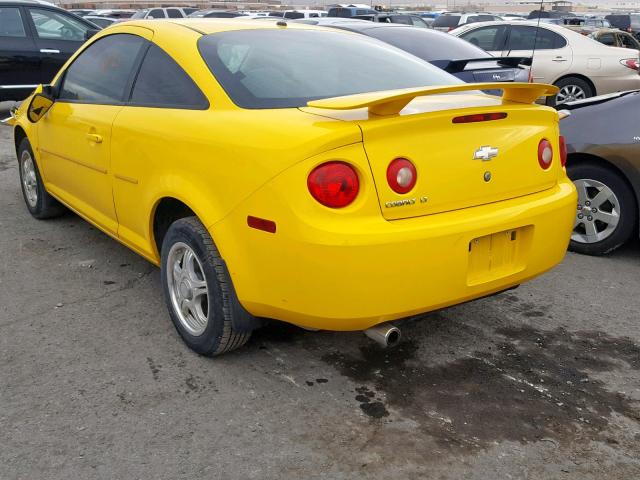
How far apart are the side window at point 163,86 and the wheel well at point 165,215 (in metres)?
0.48

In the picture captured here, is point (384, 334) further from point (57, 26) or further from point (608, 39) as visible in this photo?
point (608, 39)

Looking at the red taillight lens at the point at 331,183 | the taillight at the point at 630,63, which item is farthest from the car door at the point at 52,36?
the red taillight lens at the point at 331,183

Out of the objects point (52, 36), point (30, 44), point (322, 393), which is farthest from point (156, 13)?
point (322, 393)

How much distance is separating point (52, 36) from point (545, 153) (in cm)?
926

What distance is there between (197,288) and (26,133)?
275cm

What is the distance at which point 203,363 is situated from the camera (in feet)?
11.2

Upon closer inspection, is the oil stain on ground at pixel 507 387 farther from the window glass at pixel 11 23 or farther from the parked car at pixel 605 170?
the window glass at pixel 11 23

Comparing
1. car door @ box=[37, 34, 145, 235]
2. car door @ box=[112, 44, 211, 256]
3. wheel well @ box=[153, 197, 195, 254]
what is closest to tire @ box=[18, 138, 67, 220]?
car door @ box=[37, 34, 145, 235]

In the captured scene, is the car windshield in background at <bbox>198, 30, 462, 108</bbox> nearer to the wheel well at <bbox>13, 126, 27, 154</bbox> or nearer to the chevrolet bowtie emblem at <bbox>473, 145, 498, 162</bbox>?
the chevrolet bowtie emblem at <bbox>473, 145, 498, 162</bbox>

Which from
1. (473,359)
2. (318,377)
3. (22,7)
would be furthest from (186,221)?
(22,7)

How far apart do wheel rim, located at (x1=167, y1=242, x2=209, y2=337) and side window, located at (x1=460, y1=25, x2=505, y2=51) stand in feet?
31.0

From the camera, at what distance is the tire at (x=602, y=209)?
15.9ft

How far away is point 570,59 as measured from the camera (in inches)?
447

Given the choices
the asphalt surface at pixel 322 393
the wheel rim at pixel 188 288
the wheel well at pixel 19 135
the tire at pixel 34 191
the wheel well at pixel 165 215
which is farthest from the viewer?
the wheel well at pixel 19 135
